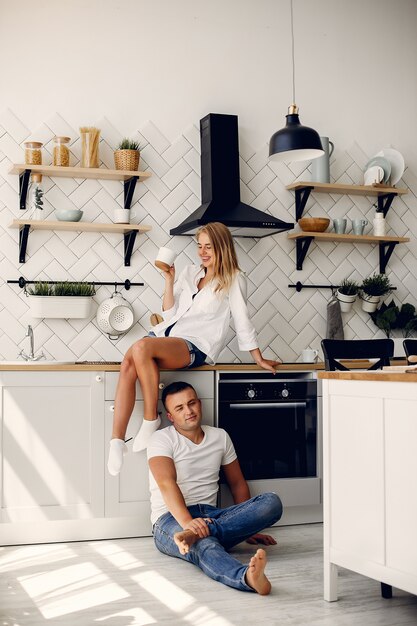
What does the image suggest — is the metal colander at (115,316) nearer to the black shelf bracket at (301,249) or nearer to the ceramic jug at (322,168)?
the black shelf bracket at (301,249)

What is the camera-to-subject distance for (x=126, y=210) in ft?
14.4

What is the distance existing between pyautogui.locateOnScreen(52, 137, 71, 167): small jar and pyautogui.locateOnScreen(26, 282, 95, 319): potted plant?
0.65m

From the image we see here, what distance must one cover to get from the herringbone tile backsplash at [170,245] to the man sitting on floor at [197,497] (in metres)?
0.94

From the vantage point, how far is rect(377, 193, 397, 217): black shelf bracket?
197 inches

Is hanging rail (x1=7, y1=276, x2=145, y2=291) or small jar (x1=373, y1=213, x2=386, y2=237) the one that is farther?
small jar (x1=373, y1=213, x2=386, y2=237)

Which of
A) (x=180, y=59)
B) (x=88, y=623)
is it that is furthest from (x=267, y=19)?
(x=88, y=623)

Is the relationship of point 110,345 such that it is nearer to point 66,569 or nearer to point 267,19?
point 66,569

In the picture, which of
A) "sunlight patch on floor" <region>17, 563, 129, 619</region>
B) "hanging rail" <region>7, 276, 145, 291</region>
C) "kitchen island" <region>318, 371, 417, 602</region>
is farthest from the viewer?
"hanging rail" <region>7, 276, 145, 291</region>

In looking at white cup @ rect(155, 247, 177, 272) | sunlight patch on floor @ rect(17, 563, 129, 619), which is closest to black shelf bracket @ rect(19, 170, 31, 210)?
white cup @ rect(155, 247, 177, 272)

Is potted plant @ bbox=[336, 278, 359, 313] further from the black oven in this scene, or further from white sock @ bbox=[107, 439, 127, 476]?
white sock @ bbox=[107, 439, 127, 476]

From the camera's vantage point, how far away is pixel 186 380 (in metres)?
3.97

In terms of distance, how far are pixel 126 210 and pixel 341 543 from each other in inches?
91.9

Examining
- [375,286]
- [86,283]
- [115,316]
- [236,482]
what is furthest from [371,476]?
[375,286]

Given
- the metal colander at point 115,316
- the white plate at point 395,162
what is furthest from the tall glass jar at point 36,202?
the white plate at point 395,162
